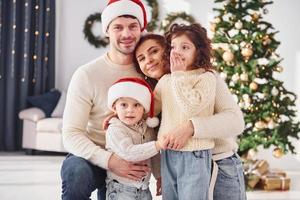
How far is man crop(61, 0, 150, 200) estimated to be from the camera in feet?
6.80

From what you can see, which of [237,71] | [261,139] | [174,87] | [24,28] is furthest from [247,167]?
[24,28]

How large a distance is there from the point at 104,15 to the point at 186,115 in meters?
0.75

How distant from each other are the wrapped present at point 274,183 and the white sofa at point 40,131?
2710 millimetres

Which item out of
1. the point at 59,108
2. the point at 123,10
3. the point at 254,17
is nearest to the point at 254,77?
the point at 254,17

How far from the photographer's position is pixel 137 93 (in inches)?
76.9

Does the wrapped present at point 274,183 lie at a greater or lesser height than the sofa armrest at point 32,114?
lesser

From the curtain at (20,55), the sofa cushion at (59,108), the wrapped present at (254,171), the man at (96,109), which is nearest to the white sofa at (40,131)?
the sofa cushion at (59,108)

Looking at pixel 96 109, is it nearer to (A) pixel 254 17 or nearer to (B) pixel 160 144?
(B) pixel 160 144

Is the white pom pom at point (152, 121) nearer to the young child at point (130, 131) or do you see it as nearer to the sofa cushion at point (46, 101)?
the young child at point (130, 131)

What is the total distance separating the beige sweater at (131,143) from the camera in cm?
190

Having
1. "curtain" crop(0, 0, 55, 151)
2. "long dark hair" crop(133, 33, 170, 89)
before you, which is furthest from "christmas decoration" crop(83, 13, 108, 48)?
"long dark hair" crop(133, 33, 170, 89)

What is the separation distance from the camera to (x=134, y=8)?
2254 millimetres

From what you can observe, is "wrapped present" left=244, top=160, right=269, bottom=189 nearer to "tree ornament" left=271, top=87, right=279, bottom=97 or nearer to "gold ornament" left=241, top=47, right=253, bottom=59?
"tree ornament" left=271, top=87, right=279, bottom=97

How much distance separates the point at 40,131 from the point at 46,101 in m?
0.48
